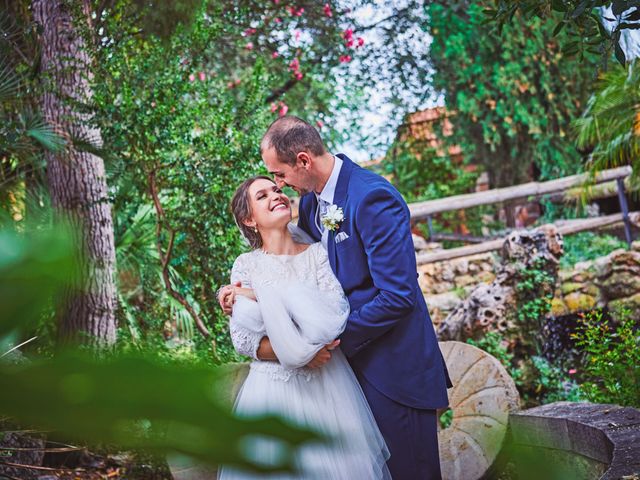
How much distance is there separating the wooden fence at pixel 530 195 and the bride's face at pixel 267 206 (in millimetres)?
6405

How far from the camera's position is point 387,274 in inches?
113

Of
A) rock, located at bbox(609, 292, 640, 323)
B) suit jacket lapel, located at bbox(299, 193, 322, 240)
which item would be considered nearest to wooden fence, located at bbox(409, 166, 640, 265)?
rock, located at bbox(609, 292, 640, 323)

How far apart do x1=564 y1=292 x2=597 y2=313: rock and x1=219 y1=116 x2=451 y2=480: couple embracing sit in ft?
18.6

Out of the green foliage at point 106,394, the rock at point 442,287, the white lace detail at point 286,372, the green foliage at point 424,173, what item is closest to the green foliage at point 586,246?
the rock at point 442,287

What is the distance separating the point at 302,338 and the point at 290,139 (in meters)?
0.77

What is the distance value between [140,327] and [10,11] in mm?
2737

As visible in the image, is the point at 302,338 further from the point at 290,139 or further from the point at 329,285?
the point at 290,139

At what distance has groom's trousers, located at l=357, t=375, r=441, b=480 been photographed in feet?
9.99

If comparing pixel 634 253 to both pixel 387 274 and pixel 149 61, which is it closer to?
pixel 149 61

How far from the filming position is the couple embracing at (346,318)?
114 inches

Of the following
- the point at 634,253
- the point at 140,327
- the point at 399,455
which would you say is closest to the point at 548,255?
the point at 634,253

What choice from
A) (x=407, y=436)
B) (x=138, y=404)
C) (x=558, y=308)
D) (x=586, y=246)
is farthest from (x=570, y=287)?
(x=138, y=404)

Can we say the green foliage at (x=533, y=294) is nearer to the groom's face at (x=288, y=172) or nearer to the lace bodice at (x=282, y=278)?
the lace bodice at (x=282, y=278)

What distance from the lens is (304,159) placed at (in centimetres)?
307
